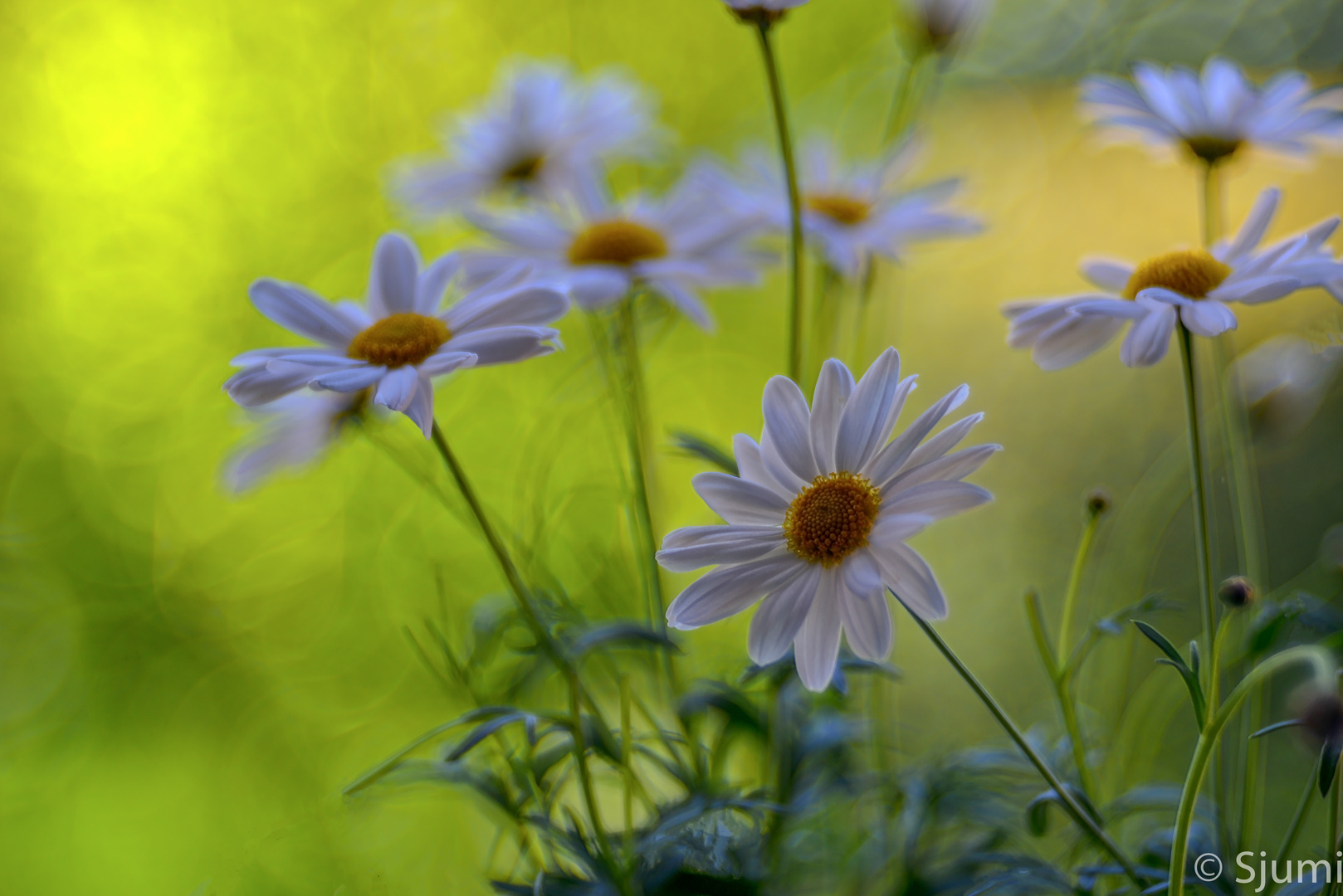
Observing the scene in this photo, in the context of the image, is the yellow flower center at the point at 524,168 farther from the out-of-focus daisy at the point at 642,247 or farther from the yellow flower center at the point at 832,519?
the yellow flower center at the point at 832,519

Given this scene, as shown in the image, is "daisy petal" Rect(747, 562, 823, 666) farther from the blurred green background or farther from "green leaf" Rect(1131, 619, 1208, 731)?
the blurred green background

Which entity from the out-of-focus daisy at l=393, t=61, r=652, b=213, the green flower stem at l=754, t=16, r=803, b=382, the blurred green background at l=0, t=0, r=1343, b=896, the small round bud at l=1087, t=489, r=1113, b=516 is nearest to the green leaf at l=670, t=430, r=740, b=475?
the green flower stem at l=754, t=16, r=803, b=382

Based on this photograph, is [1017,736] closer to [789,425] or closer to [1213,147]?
[789,425]

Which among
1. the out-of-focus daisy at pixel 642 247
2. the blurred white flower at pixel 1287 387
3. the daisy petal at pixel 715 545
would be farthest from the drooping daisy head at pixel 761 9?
the blurred white flower at pixel 1287 387

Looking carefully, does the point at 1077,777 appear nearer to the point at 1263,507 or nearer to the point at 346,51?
the point at 1263,507

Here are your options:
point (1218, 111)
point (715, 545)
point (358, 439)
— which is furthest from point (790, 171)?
point (358, 439)

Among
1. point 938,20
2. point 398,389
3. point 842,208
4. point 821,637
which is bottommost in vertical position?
point 821,637

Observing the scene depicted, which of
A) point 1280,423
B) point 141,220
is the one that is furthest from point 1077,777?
point 141,220
